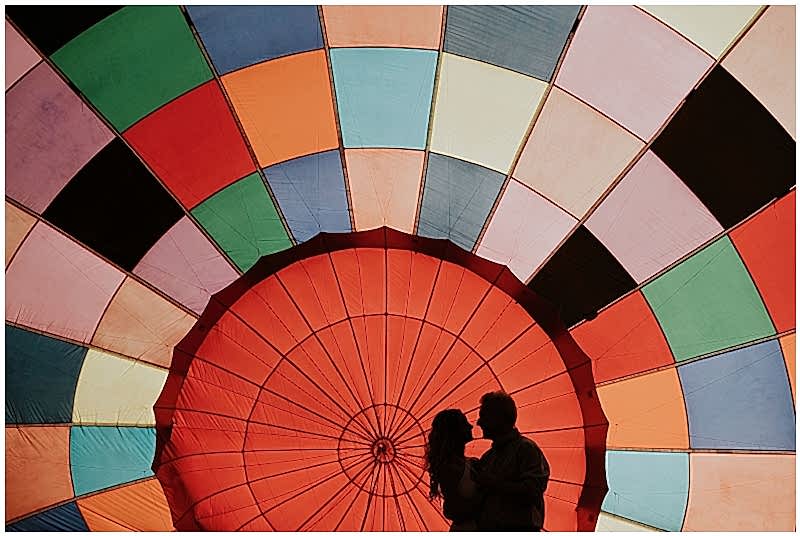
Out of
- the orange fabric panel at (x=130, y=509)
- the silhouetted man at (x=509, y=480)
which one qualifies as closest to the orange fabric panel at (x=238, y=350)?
the orange fabric panel at (x=130, y=509)

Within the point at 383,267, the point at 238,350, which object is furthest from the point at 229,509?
the point at 383,267

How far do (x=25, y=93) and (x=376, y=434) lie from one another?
1453mm

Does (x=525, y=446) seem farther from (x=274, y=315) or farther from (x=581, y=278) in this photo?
(x=274, y=315)

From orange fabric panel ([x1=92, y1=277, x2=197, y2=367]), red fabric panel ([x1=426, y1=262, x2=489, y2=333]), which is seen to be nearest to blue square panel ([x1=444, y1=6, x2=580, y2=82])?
red fabric panel ([x1=426, y1=262, x2=489, y2=333])

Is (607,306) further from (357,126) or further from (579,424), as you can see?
(357,126)

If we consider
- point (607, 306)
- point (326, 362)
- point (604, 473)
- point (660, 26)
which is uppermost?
point (660, 26)

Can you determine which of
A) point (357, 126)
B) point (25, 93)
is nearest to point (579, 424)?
point (357, 126)

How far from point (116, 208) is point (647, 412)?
175 centimetres

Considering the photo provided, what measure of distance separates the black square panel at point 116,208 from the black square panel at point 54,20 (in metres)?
0.33

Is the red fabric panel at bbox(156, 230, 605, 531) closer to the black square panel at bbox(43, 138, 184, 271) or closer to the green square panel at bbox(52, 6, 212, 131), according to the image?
the black square panel at bbox(43, 138, 184, 271)

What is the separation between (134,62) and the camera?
2896 millimetres

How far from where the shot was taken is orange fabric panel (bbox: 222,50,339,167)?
2.95 m

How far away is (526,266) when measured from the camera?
3035 millimetres

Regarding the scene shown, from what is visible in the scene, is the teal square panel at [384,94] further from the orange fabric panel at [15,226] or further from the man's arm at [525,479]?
the man's arm at [525,479]
